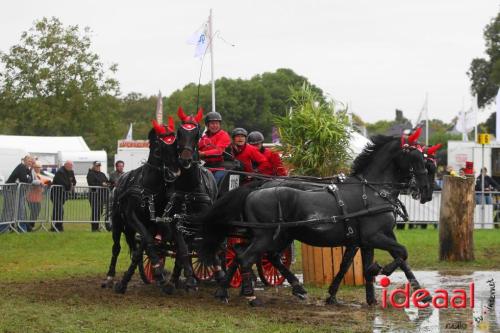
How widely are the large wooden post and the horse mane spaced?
5.17m

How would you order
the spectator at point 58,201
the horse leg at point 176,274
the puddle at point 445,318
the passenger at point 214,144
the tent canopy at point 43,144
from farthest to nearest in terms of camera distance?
the tent canopy at point 43,144 → the spectator at point 58,201 → the passenger at point 214,144 → the horse leg at point 176,274 → the puddle at point 445,318

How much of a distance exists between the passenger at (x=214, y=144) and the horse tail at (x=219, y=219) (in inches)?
63.9

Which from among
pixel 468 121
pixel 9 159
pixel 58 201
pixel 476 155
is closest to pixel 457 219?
pixel 58 201

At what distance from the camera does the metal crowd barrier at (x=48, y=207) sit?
21.0 meters

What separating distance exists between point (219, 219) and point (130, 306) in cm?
173

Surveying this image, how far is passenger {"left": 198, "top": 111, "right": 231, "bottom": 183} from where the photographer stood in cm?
1340

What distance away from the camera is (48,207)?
72.2 feet

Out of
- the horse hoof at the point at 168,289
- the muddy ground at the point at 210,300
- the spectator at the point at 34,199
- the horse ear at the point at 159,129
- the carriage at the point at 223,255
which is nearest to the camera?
the muddy ground at the point at 210,300

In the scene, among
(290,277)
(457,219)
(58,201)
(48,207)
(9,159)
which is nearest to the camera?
(290,277)

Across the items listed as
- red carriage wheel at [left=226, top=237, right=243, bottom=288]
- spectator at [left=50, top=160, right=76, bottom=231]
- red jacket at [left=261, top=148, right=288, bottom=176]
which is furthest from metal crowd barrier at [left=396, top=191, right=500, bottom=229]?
red carriage wheel at [left=226, top=237, right=243, bottom=288]

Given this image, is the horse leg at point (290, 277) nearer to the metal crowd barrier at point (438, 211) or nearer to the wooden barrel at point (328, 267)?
the wooden barrel at point (328, 267)

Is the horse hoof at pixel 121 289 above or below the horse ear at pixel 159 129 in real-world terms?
below

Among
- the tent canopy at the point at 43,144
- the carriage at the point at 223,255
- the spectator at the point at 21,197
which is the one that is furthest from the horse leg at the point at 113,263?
the tent canopy at the point at 43,144

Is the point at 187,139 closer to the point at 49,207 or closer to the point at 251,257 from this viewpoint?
the point at 251,257
